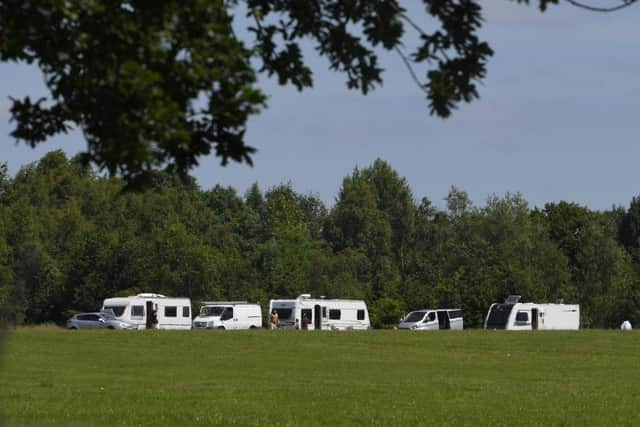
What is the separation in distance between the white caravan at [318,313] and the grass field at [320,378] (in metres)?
15.7

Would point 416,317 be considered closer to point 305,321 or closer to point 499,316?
point 499,316

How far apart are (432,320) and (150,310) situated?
64.6 ft

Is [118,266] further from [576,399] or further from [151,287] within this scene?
[576,399]

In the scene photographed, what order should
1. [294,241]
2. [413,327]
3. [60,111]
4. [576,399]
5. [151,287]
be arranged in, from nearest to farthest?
[60,111] < [576,399] < [413,327] < [151,287] < [294,241]

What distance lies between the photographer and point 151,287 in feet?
329

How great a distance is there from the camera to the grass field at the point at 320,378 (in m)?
25.9

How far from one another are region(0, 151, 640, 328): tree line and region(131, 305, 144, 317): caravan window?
6.51m

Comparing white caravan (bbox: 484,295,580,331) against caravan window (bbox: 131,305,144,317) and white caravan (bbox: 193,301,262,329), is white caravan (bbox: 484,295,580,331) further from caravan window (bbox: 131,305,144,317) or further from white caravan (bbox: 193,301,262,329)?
caravan window (bbox: 131,305,144,317)

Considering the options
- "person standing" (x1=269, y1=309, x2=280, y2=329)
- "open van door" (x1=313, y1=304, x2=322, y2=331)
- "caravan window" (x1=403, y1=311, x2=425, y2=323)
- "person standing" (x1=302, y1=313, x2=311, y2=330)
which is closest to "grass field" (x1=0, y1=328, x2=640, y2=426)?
"person standing" (x1=269, y1=309, x2=280, y2=329)

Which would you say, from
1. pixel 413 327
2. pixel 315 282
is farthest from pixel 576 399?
pixel 315 282

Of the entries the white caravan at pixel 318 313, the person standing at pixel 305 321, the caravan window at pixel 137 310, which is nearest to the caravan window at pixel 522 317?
the white caravan at pixel 318 313

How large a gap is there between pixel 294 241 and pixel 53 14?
358 feet

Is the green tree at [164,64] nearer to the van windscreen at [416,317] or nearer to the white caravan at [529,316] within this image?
the white caravan at [529,316]

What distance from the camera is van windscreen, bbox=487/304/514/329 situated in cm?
8238
